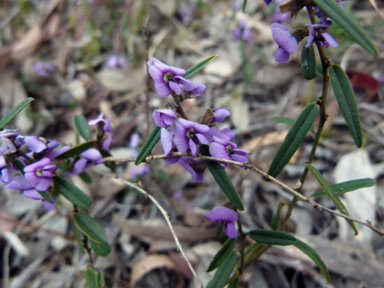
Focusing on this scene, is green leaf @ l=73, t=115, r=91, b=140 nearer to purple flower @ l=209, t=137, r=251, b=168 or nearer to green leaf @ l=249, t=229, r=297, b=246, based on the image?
purple flower @ l=209, t=137, r=251, b=168

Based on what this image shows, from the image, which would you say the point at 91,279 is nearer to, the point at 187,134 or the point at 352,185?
the point at 187,134

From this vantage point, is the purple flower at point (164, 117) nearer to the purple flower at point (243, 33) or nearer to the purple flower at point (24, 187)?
the purple flower at point (24, 187)

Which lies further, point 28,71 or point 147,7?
point 147,7

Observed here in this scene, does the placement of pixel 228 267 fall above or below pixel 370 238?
above

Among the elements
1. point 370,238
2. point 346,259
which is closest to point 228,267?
point 346,259

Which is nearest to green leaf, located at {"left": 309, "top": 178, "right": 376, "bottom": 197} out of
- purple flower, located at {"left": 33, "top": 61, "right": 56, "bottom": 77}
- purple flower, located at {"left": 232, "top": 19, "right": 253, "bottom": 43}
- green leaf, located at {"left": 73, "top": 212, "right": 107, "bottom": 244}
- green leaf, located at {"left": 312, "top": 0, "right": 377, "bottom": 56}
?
green leaf, located at {"left": 312, "top": 0, "right": 377, "bottom": 56}

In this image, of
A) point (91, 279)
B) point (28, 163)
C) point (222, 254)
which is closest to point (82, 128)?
point (28, 163)

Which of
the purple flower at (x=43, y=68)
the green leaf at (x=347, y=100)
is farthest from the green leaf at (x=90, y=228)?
the purple flower at (x=43, y=68)

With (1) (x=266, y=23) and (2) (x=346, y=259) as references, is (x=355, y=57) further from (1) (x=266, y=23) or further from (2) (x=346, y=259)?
(2) (x=346, y=259)
